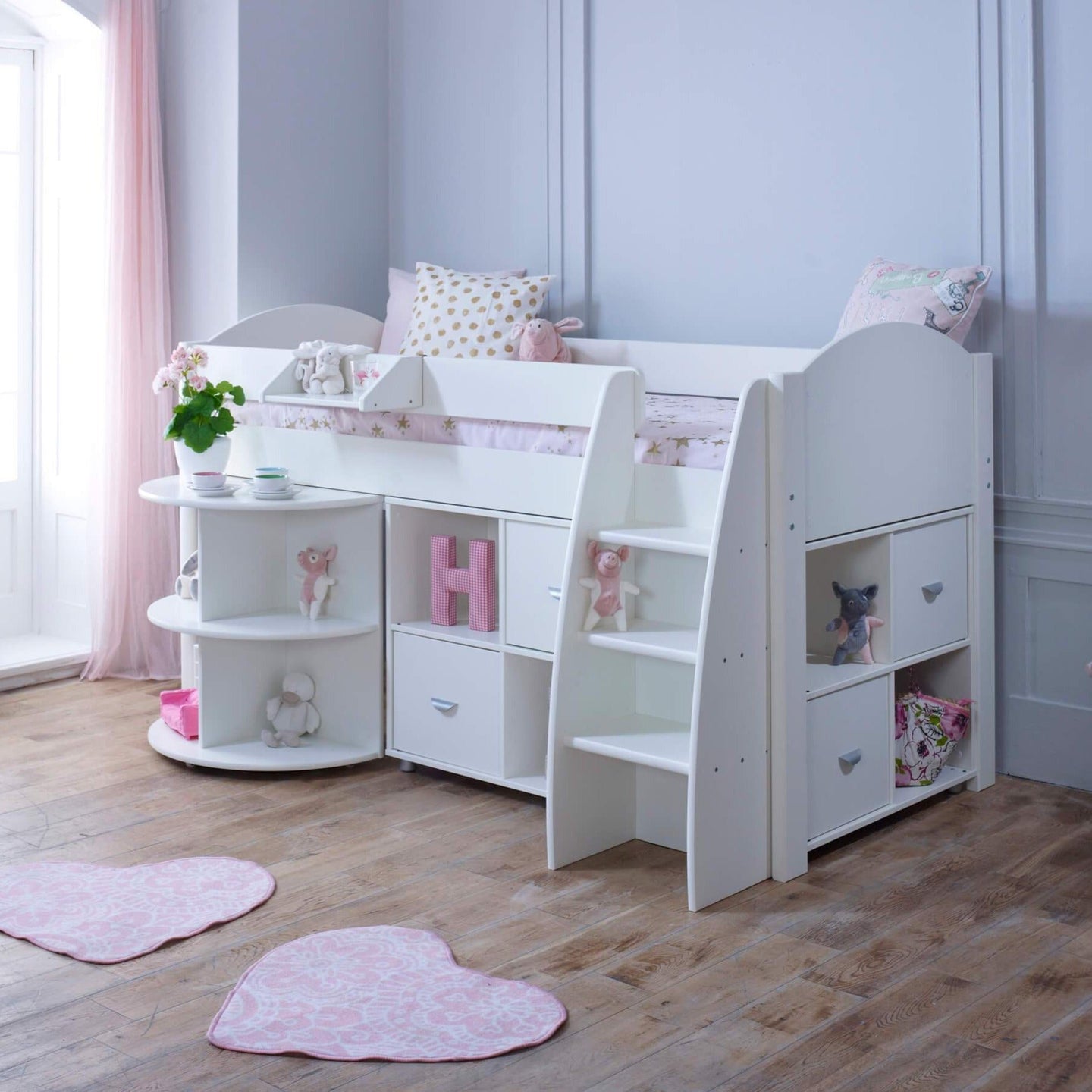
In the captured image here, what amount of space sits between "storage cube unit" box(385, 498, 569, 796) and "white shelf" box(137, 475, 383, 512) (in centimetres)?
9

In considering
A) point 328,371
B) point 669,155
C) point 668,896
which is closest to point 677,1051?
point 668,896

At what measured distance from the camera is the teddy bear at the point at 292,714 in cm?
316

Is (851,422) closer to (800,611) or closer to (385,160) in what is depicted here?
(800,611)

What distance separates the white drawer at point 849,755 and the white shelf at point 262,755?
1045 mm

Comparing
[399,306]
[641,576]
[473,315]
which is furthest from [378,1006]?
[399,306]

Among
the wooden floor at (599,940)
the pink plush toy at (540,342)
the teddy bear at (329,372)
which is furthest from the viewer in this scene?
the pink plush toy at (540,342)

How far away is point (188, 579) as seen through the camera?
10.9 ft

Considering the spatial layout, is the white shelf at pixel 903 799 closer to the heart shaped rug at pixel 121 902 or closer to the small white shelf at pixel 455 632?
the small white shelf at pixel 455 632

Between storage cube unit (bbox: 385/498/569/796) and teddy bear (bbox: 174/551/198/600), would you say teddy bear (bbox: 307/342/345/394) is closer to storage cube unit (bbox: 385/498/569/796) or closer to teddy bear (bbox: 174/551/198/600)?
storage cube unit (bbox: 385/498/569/796)

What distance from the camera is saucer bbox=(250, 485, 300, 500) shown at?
10.0 ft

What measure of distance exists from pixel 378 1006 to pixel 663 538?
3.03 ft

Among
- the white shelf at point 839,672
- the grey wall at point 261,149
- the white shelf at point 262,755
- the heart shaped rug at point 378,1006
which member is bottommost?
the heart shaped rug at point 378,1006

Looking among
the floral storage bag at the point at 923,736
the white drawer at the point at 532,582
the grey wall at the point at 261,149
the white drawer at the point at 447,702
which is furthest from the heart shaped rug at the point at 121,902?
the grey wall at the point at 261,149

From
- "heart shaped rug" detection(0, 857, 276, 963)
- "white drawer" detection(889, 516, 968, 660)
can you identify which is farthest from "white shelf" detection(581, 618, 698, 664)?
"heart shaped rug" detection(0, 857, 276, 963)
